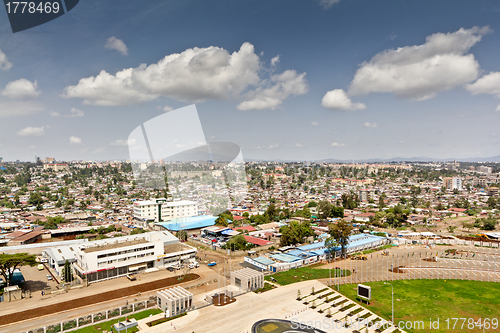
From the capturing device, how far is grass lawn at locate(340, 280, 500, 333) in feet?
26.7

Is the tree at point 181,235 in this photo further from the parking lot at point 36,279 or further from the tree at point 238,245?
the parking lot at point 36,279

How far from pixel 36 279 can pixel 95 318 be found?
17.8ft

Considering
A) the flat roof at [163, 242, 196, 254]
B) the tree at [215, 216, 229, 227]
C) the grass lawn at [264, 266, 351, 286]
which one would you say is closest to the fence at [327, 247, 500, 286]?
the grass lawn at [264, 266, 351, 286]

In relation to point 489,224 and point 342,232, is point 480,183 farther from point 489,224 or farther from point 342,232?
point 342,232

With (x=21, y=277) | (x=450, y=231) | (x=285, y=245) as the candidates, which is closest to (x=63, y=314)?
(x=21, y=277)

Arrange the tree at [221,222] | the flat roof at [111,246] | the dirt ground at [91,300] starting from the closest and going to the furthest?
the dirt ground at [91,300] → the flat roof at [111,246] → the tree at [221,222]

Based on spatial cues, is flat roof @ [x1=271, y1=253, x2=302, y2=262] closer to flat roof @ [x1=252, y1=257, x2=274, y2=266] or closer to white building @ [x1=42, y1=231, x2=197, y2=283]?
flat roof @ [x1=252, y1=257, x2=274, y2=266]

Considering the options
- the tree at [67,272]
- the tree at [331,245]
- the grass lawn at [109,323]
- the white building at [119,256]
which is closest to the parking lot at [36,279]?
the tree at [67,272]

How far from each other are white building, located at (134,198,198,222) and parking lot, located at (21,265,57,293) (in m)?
9.17

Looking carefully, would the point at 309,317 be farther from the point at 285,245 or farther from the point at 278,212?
the point at 278,212

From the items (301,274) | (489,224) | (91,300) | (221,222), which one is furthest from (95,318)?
(489,224)

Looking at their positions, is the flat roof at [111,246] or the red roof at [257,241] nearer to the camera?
the flat roof at [111,246]

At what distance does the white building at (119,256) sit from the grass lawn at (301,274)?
441cm

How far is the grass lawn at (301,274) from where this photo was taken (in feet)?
36.0
